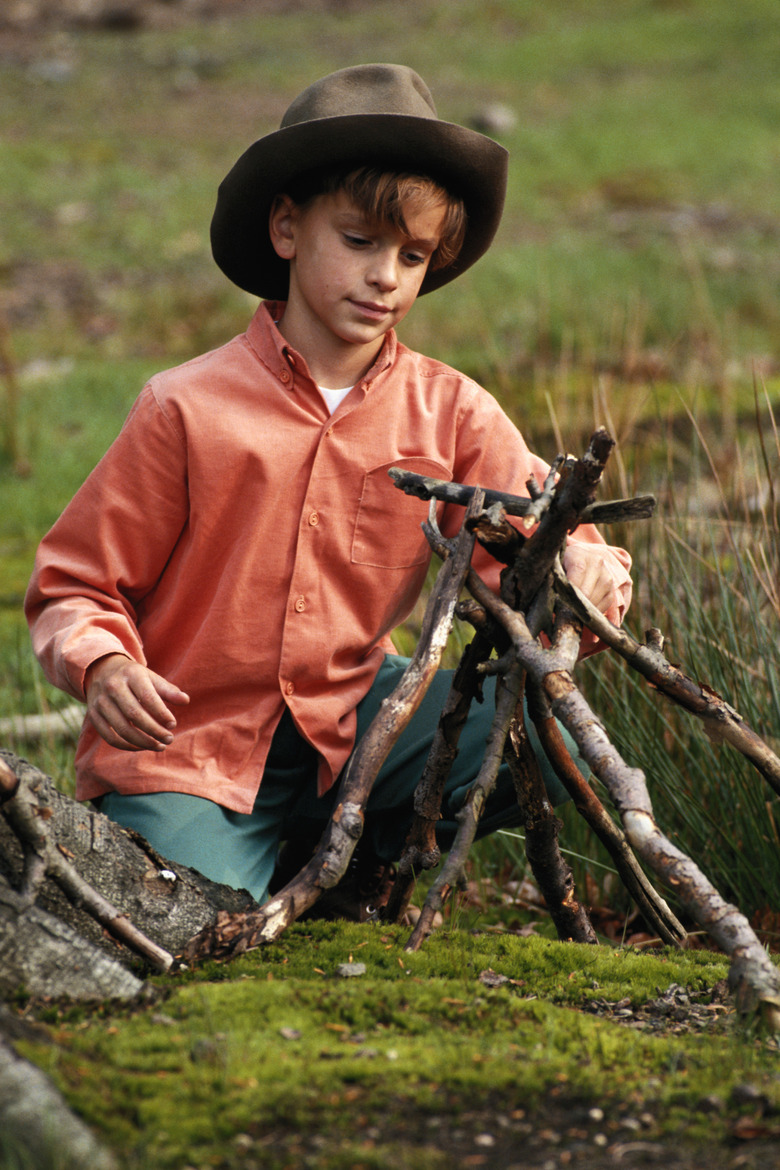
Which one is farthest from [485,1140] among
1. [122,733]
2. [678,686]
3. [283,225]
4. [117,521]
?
[283,225]

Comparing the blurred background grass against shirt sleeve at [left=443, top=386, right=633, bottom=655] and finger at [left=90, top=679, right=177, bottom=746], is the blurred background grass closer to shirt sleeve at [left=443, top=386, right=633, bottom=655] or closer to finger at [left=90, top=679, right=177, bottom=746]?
shirt sleeve at [left=443, top=386, right=633, bottom=655]

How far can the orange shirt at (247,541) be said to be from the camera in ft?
7.89

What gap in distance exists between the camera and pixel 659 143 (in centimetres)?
1415

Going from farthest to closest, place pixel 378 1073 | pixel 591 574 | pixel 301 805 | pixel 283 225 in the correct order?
pixel 301 805
pixel 283 225
pixel 591 574
pixel 378 1073

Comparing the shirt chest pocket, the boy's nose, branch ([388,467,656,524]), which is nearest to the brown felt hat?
the boy's nose

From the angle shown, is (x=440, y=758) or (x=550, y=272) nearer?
(x=440, y=758)

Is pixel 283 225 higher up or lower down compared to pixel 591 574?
higher up

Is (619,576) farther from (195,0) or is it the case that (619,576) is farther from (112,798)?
(195,0)

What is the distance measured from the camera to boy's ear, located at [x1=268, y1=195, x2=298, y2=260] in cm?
246

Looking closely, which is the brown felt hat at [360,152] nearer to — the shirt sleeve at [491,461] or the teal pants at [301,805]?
the shirt sleeve at [491,461]

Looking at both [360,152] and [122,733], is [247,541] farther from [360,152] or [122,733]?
[360,152]

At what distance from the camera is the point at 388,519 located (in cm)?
254

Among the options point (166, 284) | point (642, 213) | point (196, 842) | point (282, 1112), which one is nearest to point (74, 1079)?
point (282, 1112)

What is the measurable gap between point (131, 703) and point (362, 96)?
1.40m
